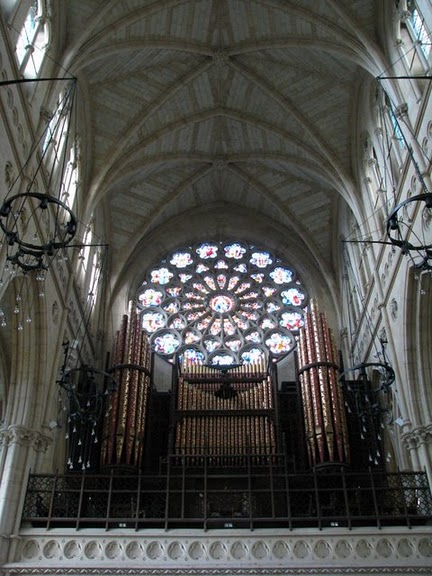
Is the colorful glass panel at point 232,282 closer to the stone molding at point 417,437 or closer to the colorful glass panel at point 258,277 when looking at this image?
the colorful glass panel at point 258,277

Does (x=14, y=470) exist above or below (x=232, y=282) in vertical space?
below

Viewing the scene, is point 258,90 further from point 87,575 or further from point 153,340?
point 87,575

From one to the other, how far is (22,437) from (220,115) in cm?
1259

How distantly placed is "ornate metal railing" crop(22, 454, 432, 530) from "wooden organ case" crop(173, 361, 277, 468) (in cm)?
30

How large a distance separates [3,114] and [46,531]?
29.1ft

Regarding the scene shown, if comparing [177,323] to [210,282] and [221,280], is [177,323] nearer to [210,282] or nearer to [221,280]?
[210,282]

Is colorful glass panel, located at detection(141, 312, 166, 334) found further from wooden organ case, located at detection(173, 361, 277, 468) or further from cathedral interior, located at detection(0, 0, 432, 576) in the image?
wooden organ case, located at detection(173, 361, 277, 468)

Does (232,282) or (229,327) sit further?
(232,282)

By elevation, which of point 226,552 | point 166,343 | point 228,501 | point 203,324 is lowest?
point 226,552

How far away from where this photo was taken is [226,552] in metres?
13.7

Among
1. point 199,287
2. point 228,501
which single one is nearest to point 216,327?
point 199,287

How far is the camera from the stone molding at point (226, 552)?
13.2 meters

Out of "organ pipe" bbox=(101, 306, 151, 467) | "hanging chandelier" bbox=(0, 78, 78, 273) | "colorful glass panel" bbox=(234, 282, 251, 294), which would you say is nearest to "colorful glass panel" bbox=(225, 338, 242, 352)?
"colorful glass panel" bbox=(234, 282, 251, 294)

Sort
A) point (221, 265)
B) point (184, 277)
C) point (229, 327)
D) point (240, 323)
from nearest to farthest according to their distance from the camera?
point (229, 327) < point (240, 323) < point (184, 277) < point (221, 265)
